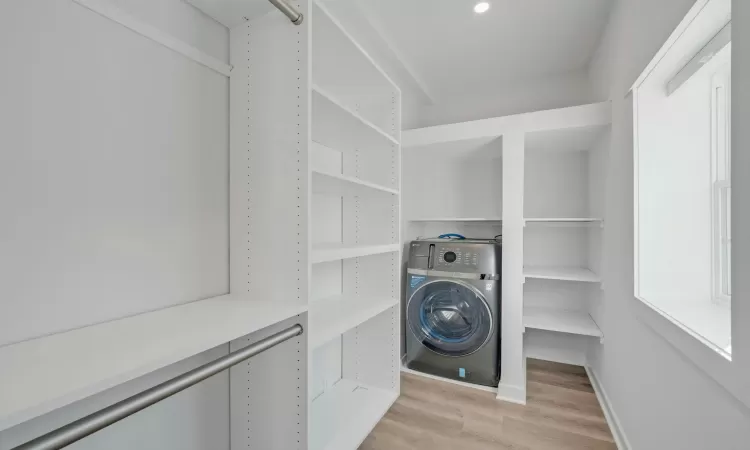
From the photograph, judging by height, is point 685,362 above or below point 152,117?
below

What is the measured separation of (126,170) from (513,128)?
7.22ft

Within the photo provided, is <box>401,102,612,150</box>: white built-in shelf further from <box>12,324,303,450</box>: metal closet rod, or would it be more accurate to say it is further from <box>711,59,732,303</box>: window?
<box>12,324,303,450</box>: metal closet rod

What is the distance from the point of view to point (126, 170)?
0.98 metres

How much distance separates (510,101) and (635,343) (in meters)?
2.35

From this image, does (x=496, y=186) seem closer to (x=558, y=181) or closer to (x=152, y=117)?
(x=558, y=181)

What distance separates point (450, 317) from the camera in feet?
7.90

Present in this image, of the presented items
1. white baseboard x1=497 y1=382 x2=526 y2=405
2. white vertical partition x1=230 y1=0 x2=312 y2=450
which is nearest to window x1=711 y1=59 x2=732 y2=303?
white baseboard x1=497 y1=382 x2=526 y2=405

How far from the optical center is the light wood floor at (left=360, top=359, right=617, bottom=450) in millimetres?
1709

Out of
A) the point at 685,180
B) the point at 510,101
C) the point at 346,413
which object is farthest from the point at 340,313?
the point at 510,101

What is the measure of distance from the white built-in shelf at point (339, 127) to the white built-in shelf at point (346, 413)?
154 centimetres

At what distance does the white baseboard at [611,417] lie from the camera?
5.40 ft

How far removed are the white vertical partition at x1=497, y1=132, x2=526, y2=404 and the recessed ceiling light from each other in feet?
2.60

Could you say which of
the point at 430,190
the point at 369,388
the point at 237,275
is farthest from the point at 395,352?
the point at 430,190

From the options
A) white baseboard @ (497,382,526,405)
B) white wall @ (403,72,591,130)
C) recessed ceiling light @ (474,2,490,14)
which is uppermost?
recessed ceiling light @ (474,2,490,14)
